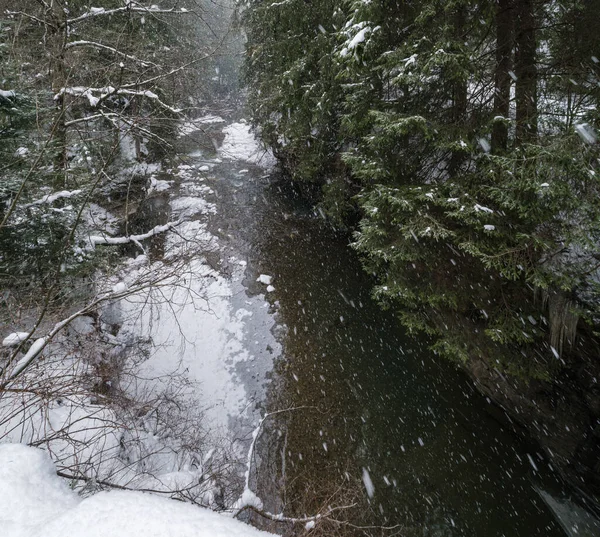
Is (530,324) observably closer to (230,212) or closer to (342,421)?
(342,421)

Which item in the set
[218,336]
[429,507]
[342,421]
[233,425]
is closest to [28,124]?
[218,336]

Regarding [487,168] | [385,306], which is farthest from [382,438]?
[487,168]

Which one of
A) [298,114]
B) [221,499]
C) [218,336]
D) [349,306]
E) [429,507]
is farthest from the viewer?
[298,114]

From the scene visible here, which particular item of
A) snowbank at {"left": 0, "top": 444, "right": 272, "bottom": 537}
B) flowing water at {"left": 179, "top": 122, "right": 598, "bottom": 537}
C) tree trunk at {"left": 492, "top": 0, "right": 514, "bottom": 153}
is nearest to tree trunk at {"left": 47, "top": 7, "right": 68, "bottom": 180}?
snowbank at {"left": 0, "top": 444, "right": 272, "bottom": 537}

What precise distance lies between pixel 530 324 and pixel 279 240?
905 centimetres

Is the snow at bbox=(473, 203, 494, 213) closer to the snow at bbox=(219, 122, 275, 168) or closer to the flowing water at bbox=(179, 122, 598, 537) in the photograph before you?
the flowing water at bbox=(179, 122, 598, 537)

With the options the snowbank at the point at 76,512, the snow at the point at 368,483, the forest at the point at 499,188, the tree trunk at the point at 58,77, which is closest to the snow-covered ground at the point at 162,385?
the snowbank at the point at 76,512

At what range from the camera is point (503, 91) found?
5.87 meters

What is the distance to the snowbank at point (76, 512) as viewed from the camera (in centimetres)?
217

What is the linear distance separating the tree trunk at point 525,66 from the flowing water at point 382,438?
556 centimetres

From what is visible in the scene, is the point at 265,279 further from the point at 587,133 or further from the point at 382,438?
the point at 587,133

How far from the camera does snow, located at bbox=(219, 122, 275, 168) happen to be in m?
19.4

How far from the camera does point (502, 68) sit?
19.5 ft

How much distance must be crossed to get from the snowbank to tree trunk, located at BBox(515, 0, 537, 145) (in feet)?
21.3
